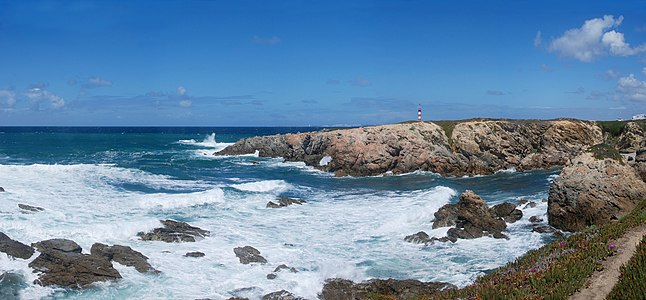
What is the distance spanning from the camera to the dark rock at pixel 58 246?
19.6 metres

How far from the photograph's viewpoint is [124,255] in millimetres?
20047

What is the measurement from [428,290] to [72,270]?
1285cm

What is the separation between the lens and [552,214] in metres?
25.7

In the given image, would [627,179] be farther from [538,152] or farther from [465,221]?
[538,152]

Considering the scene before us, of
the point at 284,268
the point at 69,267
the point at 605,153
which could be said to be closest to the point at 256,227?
the point at 284,268

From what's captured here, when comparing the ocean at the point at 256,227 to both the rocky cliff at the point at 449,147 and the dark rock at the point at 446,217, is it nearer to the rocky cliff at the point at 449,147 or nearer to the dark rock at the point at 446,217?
the dark rock at the point at 446,217

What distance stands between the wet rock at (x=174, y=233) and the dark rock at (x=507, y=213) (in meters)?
15.9

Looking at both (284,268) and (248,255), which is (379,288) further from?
(248,255)

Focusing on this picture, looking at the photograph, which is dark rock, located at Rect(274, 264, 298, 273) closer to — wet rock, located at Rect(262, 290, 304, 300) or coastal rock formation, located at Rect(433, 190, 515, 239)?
wet rock, located at Rect(262, 290, 304, 300)

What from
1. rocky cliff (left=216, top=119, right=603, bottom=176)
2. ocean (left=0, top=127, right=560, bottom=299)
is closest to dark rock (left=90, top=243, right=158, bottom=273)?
ocean (left=0, top=127, right=560, bottom=299)

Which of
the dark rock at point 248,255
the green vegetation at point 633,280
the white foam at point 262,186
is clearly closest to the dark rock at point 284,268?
the dark rock at point 248,255

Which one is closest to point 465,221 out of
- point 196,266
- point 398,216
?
point 398,216

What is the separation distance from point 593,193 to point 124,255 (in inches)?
868

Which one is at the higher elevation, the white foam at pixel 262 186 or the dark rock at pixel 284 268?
the white foam at pixel 262 186
